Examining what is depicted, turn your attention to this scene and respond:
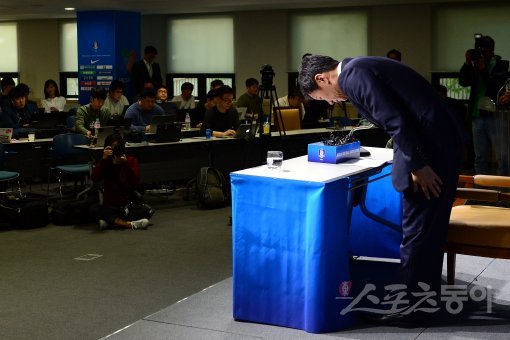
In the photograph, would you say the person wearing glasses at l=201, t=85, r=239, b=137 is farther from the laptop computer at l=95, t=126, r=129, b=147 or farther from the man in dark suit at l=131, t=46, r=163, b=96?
the man in dark suit at l=131, t=46, r=163, b=96

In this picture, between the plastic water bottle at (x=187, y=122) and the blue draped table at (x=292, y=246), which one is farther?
the plastic water bottle at (x=187, y=122)

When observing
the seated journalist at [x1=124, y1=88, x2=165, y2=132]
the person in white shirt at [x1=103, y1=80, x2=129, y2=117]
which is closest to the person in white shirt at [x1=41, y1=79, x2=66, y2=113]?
the person in white shirt at [x1=103, y1=80, x2=129, y2=117]

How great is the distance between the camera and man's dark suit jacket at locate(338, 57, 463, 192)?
3.71 meters

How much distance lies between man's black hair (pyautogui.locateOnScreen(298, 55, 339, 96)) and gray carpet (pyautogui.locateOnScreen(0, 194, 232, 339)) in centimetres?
164

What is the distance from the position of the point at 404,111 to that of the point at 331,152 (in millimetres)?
719

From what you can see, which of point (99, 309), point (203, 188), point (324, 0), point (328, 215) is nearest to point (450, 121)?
point (328, 215)

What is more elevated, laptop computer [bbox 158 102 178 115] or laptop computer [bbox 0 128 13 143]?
laptop computer [bbox 158 102 178 115]

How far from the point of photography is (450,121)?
12.6 feet

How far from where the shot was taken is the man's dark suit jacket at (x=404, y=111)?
3711 mm

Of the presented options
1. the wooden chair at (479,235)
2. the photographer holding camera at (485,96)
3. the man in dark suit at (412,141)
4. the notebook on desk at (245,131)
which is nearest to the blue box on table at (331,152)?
the man in dark suit at (412,141)

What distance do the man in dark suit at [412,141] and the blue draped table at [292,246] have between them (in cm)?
30

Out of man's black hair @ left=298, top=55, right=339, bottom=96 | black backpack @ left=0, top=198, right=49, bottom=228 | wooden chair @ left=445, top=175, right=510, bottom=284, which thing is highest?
man's black hair @ left=298, top=55, right=339, bottom=96

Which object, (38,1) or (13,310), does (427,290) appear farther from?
(38,1)

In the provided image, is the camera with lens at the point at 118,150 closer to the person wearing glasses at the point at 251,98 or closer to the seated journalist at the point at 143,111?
the seated journalist at the point at 143,111
